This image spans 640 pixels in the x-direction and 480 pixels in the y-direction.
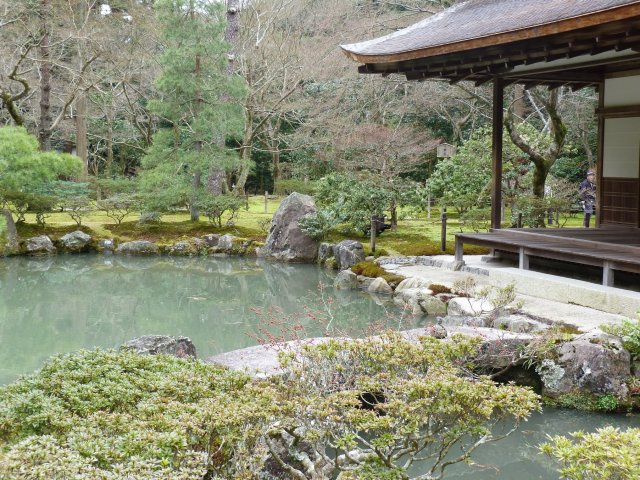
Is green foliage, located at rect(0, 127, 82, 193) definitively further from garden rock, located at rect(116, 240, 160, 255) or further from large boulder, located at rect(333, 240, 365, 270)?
large boulder, located at rect(333, 240, 365, 270)

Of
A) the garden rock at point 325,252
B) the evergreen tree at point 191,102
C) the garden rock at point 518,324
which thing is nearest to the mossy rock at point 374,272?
the garden rock at point 325,252

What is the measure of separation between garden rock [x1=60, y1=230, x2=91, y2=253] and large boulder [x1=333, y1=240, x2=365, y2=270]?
618 cm

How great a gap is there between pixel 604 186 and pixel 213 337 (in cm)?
677

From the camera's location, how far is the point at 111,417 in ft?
12.1

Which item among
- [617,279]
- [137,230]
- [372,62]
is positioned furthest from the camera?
[137,230]

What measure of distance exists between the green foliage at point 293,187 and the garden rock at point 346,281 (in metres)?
9.49

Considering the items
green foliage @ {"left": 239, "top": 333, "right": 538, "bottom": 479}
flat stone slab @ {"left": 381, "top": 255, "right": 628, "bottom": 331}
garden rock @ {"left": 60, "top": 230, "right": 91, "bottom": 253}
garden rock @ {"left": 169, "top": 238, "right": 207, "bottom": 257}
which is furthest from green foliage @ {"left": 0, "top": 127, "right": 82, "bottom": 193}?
green foliage @ {"left": 239, "top": 333, "right": 538, "bottom": 479}

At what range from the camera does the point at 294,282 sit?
13.0 m

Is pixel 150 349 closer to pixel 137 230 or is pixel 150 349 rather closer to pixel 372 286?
pixel 372 286

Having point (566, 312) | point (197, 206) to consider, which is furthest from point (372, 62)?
point (197, 206)

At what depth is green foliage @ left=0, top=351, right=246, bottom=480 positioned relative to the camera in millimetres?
3090

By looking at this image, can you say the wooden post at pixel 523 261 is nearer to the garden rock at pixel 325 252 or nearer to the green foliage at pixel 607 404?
the green foliage at pixel 607 404

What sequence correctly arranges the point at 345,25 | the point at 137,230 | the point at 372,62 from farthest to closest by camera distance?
the point at 345,25 → the point at 137,230 → the point at 372,62

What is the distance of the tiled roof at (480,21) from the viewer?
740cm
